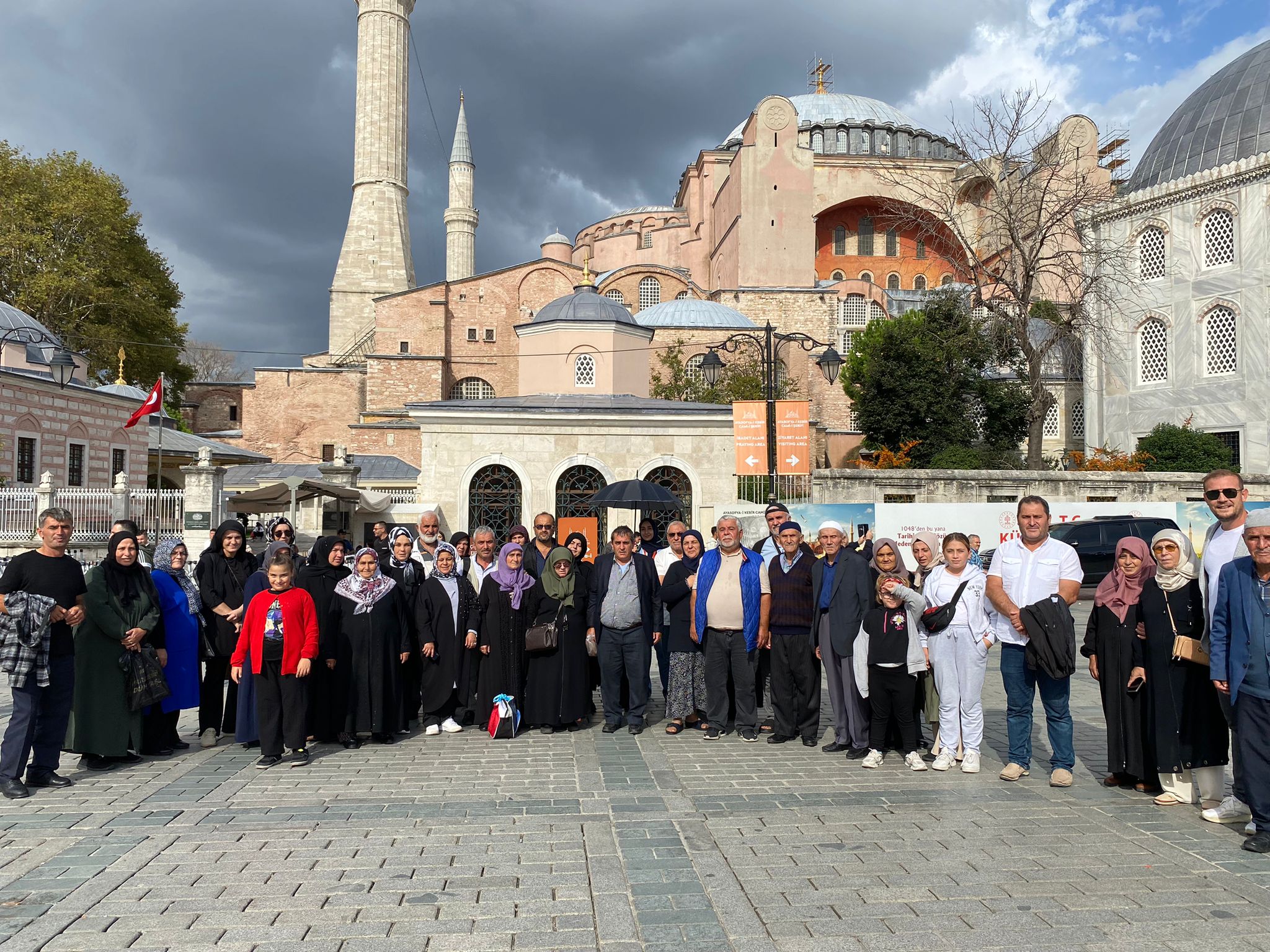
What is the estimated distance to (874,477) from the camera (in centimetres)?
2036

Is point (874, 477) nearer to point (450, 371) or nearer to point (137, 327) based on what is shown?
point (450, 371)

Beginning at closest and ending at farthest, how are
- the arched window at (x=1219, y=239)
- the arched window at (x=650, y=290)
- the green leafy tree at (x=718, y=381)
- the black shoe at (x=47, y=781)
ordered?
the black shoe at (x=47, y=781) → the arched window at (x=1219, y=239) → the green leafy tree at (x=718, y=381) → the arched window at (x=650, y=290)

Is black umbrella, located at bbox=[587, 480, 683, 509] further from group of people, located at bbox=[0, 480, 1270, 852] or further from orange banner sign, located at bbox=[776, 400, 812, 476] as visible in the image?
group of people, located at bbox=[0, 480, 1270, 852]

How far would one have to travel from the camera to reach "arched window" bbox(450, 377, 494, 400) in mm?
40594

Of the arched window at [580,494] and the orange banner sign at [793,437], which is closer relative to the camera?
the orange banner sign at [793,437]

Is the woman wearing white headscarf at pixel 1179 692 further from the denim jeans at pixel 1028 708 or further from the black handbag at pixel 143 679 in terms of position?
the black handbag at pixel 143 679

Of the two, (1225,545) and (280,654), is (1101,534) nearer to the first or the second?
(1225,545)

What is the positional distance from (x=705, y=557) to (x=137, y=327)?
35.0 meters

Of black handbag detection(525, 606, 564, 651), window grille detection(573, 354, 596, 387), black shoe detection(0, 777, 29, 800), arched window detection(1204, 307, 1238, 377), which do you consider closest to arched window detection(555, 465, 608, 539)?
window grille detection(573, 354, 596, 387)

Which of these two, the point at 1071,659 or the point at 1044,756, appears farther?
the point at 1044,756

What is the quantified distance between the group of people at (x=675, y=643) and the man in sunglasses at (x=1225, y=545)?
16 millimetres

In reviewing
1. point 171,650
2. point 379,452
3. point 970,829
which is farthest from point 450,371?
point 970,829

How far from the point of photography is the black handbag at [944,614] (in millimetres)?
6023

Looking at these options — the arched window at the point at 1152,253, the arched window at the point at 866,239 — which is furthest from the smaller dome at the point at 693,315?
the arched window at the point at 1152,253
